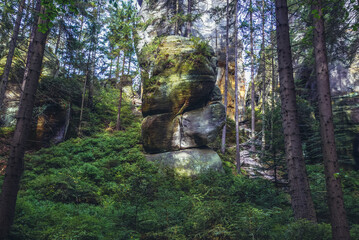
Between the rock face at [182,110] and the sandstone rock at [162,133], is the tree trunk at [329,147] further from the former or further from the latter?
the sandstone rock at [162,133]

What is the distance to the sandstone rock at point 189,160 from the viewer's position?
12320 mm

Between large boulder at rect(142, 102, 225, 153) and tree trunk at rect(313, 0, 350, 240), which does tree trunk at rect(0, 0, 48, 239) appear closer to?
tree trunk at rect(313, 0, 350, 240)

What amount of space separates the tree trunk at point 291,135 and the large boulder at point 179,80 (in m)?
8.31

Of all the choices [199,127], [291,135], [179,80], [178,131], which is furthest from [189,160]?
[291,135]

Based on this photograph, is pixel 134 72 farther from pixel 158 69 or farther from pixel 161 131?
pixel 161 131

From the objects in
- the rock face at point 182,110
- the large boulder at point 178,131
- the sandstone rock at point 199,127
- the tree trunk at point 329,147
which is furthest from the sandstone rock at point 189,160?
the tree trunk at point 329,147

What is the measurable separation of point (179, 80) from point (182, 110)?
200cm

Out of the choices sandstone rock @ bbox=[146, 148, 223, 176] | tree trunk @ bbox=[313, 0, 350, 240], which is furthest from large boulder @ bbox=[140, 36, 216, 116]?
tree trunk @ bbox=[313, 0, 350, 240]

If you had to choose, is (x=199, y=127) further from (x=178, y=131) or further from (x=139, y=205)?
(x=139, y=205)

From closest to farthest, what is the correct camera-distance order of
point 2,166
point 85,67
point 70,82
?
point 2,166
point 70,82
point 85,67

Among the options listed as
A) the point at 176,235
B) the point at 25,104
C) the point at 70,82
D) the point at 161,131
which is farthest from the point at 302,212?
the point at 70,82

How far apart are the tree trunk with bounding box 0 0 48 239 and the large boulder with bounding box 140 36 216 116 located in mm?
8633

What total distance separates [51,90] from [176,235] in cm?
1411

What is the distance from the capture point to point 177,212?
5645 mm
